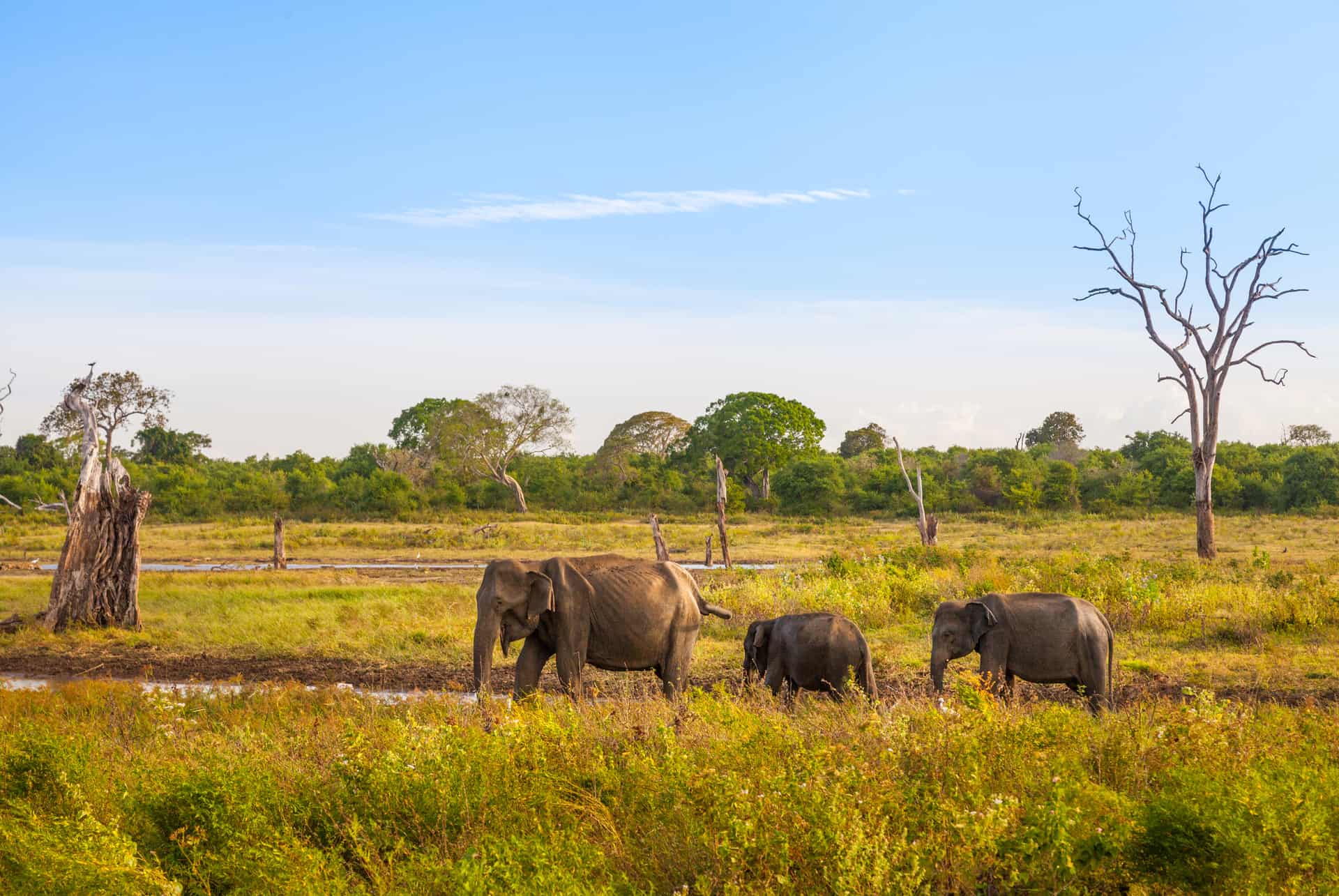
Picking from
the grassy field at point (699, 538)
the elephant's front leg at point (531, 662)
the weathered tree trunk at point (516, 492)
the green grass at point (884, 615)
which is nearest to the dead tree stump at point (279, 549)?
the grassy field at point (699, 538)

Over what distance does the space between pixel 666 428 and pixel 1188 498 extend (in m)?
39.3

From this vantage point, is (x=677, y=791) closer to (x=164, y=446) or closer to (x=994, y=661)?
(x=994, y=661)

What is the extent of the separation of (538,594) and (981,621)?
4.48 metres

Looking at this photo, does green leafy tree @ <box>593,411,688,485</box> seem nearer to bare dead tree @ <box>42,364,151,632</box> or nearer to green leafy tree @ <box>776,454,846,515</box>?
green leafy tree @ <box>776,454,846,515</box>

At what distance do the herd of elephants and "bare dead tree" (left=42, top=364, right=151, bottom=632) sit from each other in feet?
37.3

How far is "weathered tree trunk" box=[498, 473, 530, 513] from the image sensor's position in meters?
71.3

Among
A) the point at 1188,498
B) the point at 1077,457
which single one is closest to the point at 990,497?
the point at 1188,498

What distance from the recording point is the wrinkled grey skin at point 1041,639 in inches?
428

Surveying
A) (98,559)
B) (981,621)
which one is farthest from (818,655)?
(98,559)

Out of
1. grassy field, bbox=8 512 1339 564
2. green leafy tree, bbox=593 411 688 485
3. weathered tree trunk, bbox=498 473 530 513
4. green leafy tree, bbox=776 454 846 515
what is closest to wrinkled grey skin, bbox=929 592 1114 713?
grassy field, bbox=8 512 1339 564

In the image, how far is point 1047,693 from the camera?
12.6 m

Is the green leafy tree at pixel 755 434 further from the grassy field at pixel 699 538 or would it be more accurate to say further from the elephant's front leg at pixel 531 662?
the elephant's front leg at pixel 531 662

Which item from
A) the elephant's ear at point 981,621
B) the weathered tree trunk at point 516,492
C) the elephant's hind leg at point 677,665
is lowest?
the elephant's hind leg at point 677,665

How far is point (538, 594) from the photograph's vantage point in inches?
454
